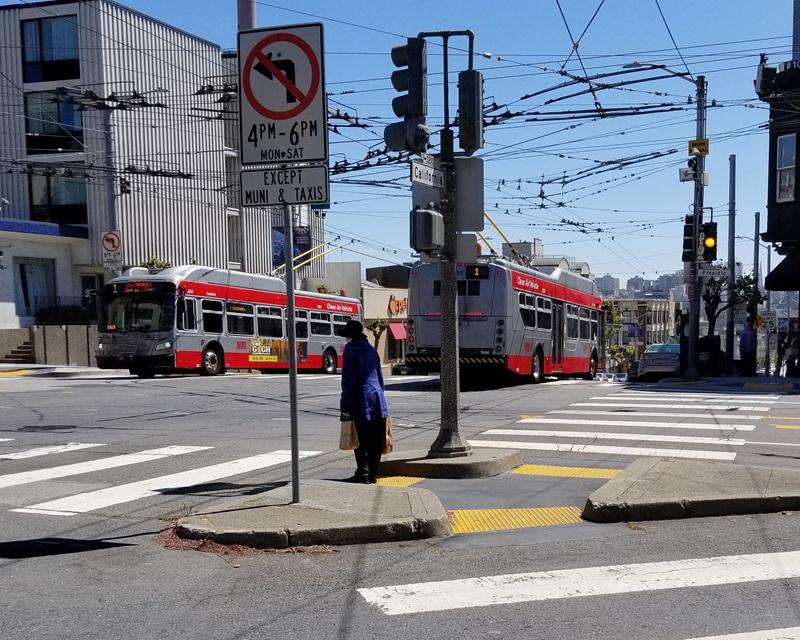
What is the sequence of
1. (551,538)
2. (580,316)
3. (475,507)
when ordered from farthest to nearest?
(580,316), (475,507), (551,538)

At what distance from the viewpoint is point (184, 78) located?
130 feet

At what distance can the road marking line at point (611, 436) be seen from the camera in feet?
38.0

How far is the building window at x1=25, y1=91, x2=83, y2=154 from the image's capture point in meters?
35.7

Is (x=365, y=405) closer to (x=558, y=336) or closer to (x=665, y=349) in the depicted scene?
(x=558, y=336)

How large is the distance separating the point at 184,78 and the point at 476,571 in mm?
37896

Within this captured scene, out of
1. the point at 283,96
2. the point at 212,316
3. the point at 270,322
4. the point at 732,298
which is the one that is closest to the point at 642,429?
the point at 283,96

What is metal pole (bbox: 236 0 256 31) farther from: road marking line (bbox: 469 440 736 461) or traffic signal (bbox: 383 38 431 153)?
road marking line (bbox: 469 440 736 461)

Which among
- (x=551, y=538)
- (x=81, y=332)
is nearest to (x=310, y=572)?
(x=551, y=538)

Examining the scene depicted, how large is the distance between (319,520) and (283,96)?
3387mm

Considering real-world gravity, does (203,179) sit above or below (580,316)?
above

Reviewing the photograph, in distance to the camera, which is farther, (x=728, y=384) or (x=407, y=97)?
(x=728, y=384)

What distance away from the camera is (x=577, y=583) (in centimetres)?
532

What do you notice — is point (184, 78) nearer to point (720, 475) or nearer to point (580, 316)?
point (580, 316)

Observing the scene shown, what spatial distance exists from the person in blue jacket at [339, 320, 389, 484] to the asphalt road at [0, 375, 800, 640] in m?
0.66
